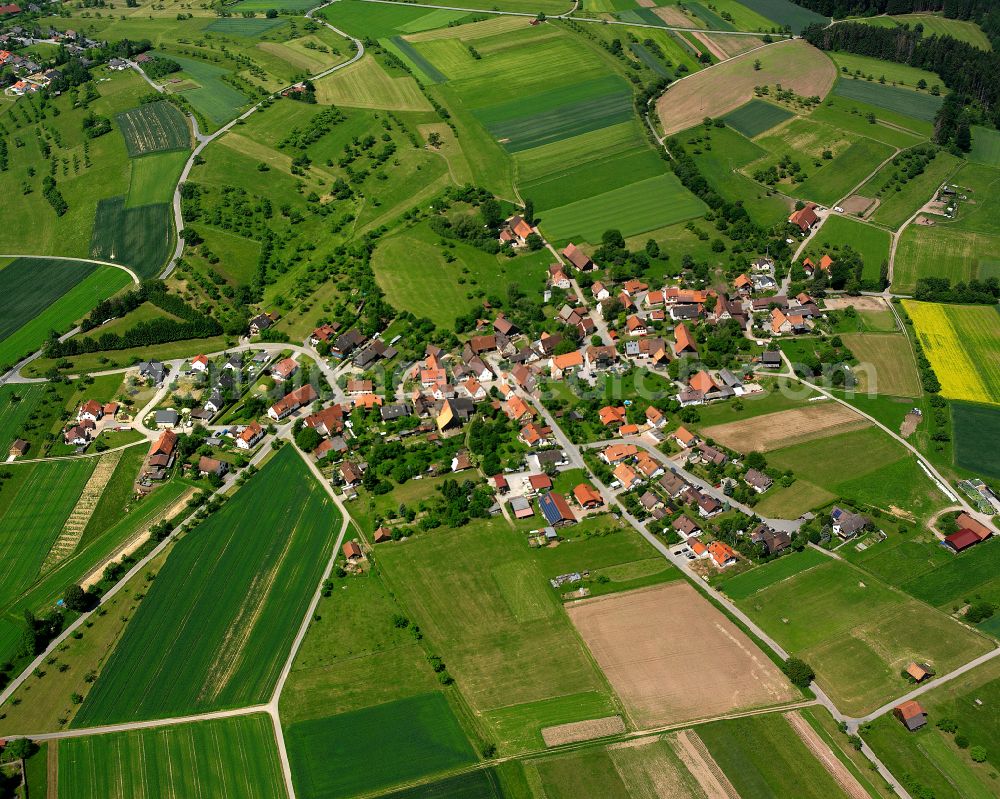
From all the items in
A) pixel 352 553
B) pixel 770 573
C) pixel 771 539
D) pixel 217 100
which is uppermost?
pixel 217 100

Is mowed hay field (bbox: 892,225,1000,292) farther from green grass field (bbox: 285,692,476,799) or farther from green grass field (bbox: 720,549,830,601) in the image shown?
green grass field (bbox: 285,692,476,799)

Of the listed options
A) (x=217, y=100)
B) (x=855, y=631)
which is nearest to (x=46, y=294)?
(x=217, y=100)

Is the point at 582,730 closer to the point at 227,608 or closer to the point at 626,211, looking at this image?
the point at 227,608

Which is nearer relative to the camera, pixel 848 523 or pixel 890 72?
pixel 848 523

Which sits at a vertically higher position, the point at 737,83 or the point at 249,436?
the point at 737,83

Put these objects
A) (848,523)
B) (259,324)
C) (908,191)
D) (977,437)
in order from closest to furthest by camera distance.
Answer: (848,523) → (977,437) → (259,324) → (908,191)

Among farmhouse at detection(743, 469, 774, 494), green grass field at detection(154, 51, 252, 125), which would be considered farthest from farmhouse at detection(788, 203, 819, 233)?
green grass field at detection(154, 51, 252, 125)

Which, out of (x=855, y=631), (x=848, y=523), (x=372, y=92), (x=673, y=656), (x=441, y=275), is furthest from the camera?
(x=372, y=92)
